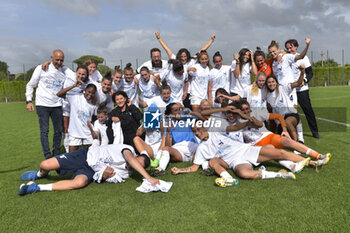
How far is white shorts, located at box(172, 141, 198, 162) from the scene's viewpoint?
16.0 feet

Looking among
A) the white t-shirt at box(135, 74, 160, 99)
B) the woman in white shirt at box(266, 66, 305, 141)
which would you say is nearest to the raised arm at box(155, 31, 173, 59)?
the white t-shirt at box(135, 74, 160, 99)

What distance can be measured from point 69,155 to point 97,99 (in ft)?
4.92

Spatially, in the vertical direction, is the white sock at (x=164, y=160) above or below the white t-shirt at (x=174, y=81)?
below

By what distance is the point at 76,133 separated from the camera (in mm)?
5027

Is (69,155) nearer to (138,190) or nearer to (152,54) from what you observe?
(138,190)

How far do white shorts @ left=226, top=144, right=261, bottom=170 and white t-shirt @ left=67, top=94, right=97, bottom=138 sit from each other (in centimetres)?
269

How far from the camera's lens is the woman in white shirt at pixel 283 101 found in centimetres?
515

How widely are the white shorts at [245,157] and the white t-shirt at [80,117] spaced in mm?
2690

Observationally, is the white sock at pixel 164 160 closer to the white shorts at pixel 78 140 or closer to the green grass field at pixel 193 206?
the green grass field at pixel 193 206

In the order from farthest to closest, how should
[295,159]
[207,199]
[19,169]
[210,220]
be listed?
[19,169]
[295,159]
[207,199]
[210,220]

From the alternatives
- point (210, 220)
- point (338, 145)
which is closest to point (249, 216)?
point (210, 220)

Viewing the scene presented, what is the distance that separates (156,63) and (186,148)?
7.52ft

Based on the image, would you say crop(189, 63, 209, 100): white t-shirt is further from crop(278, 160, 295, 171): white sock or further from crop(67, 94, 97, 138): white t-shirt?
crop(278, 160, 295, 171): white sock

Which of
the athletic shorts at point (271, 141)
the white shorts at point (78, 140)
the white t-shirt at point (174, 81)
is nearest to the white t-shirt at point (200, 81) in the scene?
the white t-shirt at point (174, 81)
